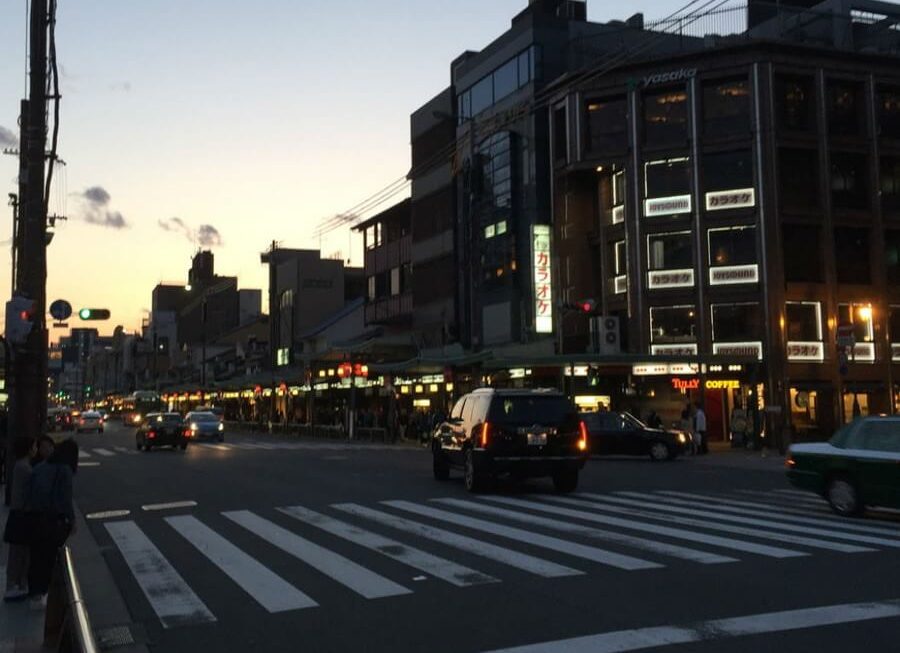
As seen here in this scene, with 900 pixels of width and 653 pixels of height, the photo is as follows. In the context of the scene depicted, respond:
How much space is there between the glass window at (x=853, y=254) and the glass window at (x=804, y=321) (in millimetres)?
2174

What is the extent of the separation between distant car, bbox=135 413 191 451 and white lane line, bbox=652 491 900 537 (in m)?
24.8

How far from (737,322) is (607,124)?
10602 millimetres

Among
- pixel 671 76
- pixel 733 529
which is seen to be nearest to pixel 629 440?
pixel 733 529

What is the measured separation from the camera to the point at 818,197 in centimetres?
4012

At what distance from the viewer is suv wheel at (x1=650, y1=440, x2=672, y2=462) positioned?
96.4 feet

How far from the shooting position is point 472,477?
60.8 feet

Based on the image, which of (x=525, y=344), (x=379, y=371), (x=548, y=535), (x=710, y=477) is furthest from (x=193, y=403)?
(x=548, y=535)

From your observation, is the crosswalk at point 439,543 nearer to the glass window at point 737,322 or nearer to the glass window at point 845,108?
the glass window at point 737,322

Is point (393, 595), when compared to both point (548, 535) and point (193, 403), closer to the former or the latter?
point (548, 535)

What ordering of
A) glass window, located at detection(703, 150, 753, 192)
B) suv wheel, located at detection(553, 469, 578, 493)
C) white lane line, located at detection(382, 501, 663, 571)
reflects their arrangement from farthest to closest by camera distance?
glass window, located at detection(703, 150, 753, 192) < suv wheel, located at detection(553, 469, 578, 493) < white lane line, located at detection(382, 501, 663, 571)

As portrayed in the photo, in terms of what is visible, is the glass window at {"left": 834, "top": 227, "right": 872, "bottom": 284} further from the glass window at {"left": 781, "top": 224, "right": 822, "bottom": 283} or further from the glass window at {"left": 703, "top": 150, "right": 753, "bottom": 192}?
the glass window at {"left": 703, "top": 150, "right": 753, "bottom": 192}

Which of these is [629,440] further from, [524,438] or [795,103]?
[795,103]

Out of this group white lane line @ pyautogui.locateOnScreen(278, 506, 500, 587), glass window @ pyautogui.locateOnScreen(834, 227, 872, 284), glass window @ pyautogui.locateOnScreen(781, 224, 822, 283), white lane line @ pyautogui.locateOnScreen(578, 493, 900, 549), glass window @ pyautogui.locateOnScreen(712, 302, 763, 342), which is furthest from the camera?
glass window @ pyautogui.locateOnScreen(834, 227, 872, 284)

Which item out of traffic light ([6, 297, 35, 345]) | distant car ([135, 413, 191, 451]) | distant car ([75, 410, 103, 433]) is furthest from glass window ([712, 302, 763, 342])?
distant car ([75, 410, 103, 433])
